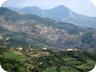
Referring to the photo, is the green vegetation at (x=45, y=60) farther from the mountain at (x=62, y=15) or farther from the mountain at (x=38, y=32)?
the mountain at (x=62, y=15)

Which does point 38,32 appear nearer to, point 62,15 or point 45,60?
point 62,15

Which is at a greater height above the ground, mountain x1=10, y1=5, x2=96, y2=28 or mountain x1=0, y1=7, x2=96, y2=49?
mountain x1=10, y1=5, x2=96, y2=28

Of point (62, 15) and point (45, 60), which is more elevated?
point (62, 15)

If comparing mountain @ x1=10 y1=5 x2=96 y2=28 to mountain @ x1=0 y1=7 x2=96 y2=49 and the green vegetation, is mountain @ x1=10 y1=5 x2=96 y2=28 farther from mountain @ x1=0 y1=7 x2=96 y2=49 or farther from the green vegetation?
the green vegetation

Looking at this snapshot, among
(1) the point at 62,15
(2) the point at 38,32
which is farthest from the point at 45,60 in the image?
(2) the point at 38,32

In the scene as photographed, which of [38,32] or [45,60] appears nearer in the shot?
[45,60]

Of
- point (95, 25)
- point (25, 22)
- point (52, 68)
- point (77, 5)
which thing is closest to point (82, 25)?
point (95, 25)

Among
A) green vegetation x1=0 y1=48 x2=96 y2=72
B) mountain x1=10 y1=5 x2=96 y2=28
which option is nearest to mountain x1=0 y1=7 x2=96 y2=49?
mountain x1=10 y1=5 x2=96 y2=28
